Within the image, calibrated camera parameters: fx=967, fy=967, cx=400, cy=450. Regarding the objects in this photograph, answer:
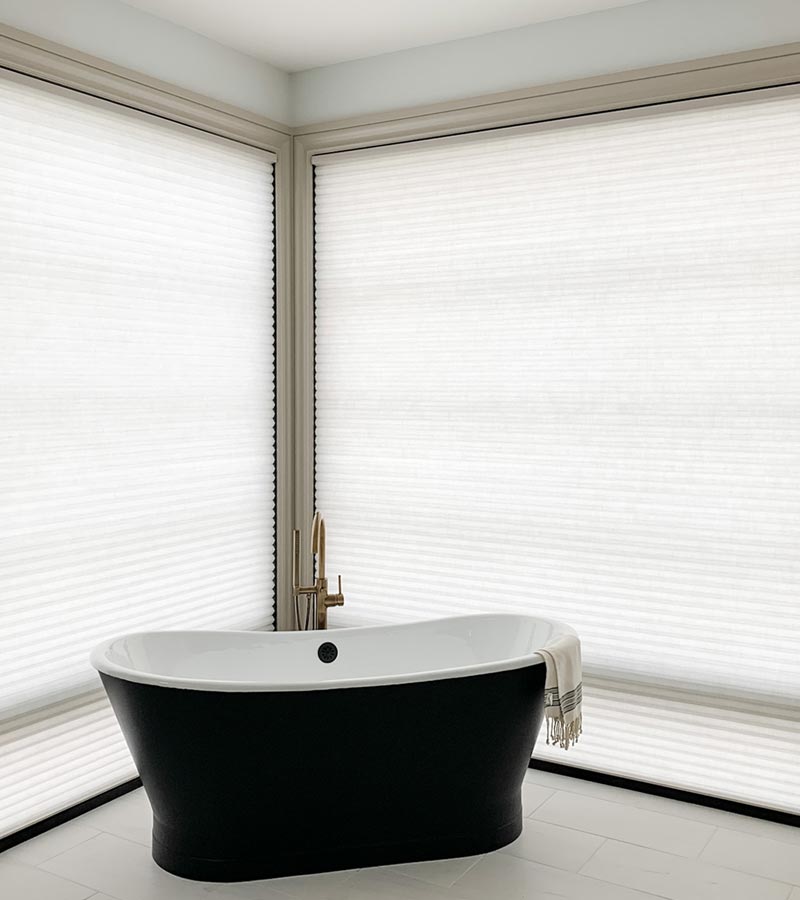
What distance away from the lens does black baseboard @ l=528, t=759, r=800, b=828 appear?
3330mm

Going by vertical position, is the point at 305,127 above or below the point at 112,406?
above

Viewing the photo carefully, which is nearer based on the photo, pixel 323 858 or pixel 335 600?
pixel 323 858

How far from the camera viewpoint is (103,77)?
3348 millimetres

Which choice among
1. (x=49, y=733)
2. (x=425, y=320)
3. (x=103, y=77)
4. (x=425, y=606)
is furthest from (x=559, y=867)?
(x=103, y=77)

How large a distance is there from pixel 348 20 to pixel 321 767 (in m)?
2.67

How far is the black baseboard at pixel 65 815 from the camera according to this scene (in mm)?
3139

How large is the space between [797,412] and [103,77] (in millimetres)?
A: 2634

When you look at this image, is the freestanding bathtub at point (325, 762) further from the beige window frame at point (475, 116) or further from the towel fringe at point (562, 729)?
the beige window frame at point (475, 116)

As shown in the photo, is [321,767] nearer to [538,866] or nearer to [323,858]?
[323,858]

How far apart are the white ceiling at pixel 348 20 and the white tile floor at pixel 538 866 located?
113 inches

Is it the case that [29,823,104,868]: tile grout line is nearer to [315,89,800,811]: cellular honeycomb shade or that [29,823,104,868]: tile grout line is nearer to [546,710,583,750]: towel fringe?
[315,89,800,811]: cellular honeycomb shade

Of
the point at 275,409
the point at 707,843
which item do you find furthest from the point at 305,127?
the point at 707,843

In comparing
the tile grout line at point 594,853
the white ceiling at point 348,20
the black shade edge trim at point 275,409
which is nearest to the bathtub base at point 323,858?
the tile grout line at point 594,853

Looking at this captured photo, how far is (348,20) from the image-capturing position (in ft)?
11.9
